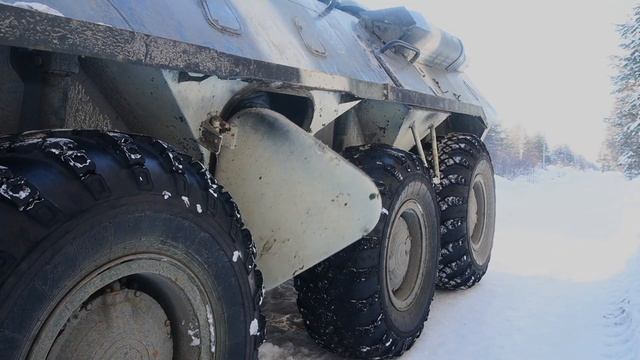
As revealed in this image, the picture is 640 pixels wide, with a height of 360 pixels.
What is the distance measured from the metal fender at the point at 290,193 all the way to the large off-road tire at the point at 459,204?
1.87 meters

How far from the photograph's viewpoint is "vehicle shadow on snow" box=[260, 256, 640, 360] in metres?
3.71

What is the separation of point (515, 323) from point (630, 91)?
33.5 m

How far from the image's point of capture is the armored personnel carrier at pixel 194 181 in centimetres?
145

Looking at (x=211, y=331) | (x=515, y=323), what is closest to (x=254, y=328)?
(x=211, y=331)

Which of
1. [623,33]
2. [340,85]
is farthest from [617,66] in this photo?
[340,85]

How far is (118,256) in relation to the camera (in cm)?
160

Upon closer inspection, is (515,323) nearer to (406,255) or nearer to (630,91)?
(406,255)

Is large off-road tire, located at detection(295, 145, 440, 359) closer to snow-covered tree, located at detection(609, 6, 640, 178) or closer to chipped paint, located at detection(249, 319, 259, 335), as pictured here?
chipped paint, located at detection(249, 319, 259, 335)

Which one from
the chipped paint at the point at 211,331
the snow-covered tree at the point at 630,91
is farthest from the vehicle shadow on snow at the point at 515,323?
the snow-covered tree at the point at 630,91

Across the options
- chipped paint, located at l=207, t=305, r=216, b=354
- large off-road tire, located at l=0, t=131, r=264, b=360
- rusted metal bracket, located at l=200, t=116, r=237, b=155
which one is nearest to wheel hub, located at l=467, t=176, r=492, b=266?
rusted metal bracket, located at l=200, t=116, r=237, b=155

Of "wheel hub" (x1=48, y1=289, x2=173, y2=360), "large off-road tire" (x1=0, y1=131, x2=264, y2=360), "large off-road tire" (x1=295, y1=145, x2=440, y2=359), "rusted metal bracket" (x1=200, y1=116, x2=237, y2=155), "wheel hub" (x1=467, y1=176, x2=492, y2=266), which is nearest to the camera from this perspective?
"large off-road tire" (x1=0, y1=131, x2=264, y2=360)

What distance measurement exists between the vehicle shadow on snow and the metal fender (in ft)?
3.11

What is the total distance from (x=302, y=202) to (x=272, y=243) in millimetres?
222

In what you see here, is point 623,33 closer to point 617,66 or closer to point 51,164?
point 617,66
